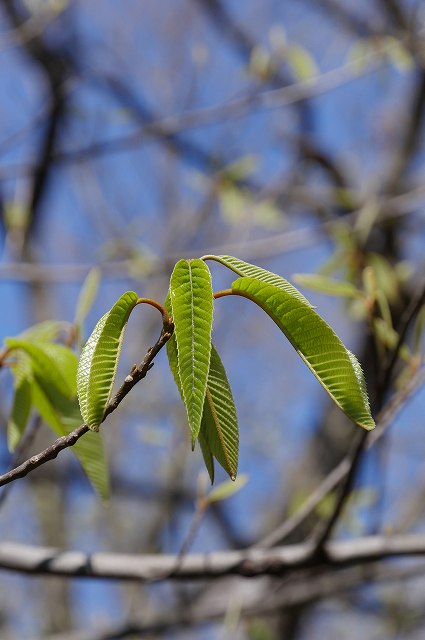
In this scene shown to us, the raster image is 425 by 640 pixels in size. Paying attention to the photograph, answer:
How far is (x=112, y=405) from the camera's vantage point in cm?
55

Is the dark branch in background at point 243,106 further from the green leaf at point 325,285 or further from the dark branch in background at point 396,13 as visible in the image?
the green leaf at point 325,285

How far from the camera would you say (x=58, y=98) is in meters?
2.84

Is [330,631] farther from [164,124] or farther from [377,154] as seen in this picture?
[164,124]

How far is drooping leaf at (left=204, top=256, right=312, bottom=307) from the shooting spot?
568 millimetres

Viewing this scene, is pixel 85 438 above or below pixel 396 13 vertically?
below

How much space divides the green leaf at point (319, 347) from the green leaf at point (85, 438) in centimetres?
42

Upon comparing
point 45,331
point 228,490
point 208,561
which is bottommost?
point 208,561

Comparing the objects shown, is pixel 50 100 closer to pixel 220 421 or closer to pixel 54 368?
pixel 54 368

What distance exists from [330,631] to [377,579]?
3.58 metres

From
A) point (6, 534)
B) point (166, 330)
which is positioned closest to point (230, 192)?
point (166, 330)

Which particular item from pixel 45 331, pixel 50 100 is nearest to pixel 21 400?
pixel 45 331

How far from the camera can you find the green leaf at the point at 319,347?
56 centimetres

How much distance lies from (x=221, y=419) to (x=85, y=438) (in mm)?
359

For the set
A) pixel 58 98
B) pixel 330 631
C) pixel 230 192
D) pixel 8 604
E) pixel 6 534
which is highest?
pixel 58 98
